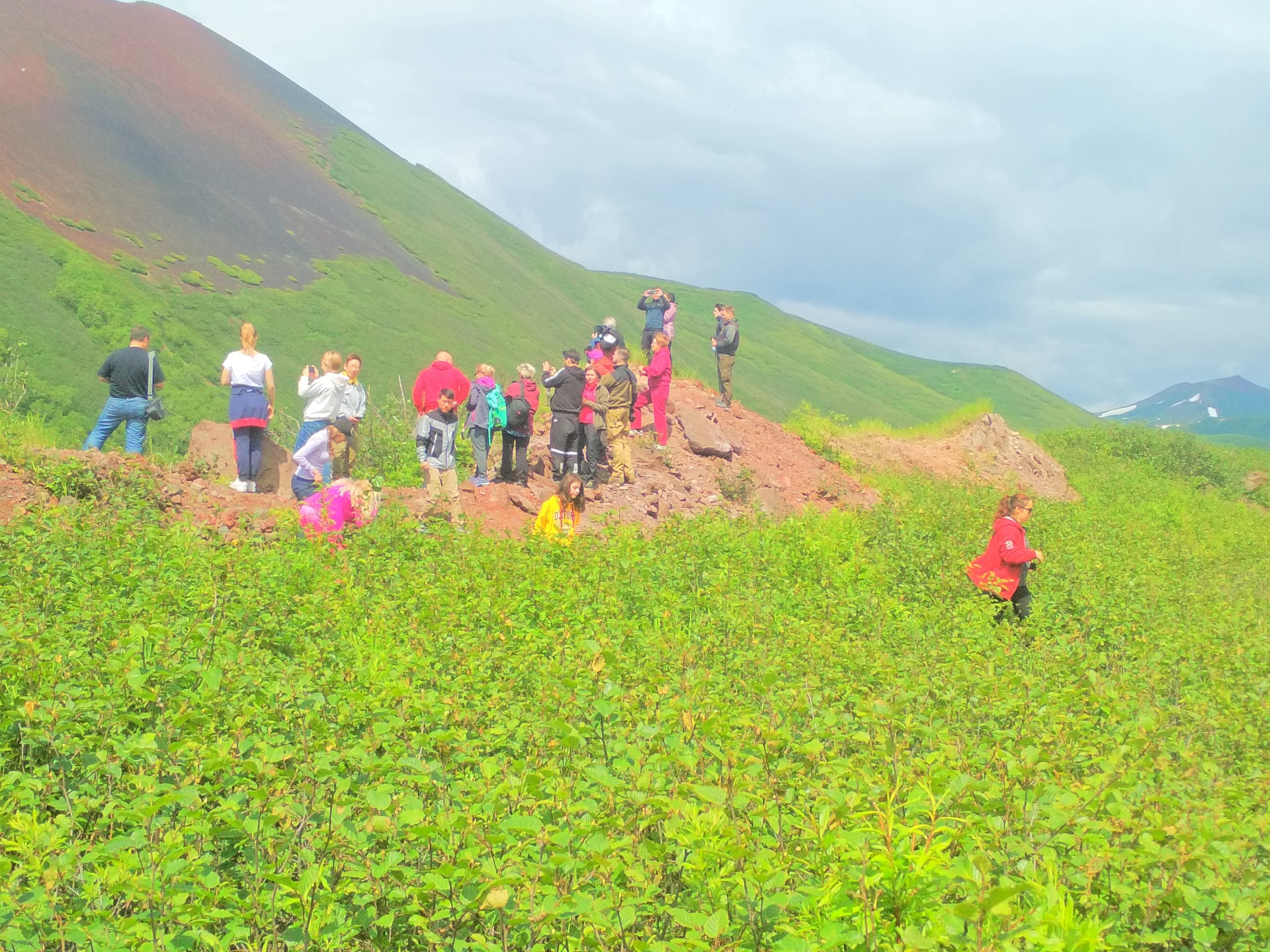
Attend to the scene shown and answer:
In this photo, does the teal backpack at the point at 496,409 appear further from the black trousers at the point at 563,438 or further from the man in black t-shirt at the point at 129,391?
the man in black t-shirt at the point at 129,391

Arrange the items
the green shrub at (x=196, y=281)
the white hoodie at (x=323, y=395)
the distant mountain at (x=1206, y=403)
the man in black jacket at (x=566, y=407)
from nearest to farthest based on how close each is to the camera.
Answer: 1. the white hoodie at (x=323, y=395)
2. the man in black jacket at (x=566, y=407)
3. the green shrub at (x=196, y=281)
4. the distant mountain at (x=1206, y=403)

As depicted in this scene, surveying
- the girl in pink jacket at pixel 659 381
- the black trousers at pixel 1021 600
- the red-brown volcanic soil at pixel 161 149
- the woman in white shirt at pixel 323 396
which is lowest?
the black trousers at pixel 1021 600

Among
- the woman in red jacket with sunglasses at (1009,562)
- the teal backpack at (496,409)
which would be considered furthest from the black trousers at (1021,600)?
the teal backpack at (496,409)

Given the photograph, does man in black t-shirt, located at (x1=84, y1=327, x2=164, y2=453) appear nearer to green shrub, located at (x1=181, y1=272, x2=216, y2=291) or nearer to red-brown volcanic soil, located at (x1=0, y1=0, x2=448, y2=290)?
red-brown volcanic soil, located at (x1=0, y1=0, x2=448, y2=290)

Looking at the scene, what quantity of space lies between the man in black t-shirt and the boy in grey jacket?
3150mm

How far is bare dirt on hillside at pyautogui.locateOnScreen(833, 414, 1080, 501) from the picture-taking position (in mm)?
20609

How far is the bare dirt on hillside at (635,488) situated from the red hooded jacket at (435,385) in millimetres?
1138

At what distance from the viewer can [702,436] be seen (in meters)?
16.9

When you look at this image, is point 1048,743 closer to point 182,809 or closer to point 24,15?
point 182,809

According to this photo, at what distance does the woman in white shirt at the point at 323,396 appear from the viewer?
1066cm

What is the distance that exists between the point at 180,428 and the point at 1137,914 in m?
14.5

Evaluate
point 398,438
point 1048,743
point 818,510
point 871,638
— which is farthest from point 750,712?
point 818,510

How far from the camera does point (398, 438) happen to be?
14445mm

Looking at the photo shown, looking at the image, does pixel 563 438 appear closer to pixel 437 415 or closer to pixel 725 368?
pixel 437 415
